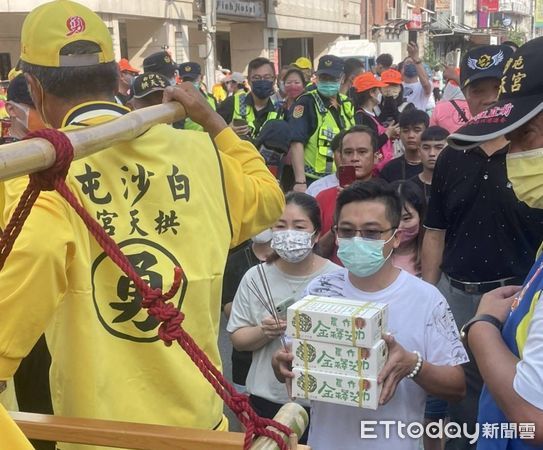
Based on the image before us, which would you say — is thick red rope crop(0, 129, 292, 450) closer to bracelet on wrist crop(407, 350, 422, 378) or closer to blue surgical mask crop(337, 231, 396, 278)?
bracelet on wrist crop(407, 350, 422, 378)

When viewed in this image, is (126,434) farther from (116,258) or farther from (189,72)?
(189,72)

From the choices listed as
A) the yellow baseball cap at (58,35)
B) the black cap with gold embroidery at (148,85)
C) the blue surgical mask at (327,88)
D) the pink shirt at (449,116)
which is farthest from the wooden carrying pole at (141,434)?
the blue surgical mask at (327,88)

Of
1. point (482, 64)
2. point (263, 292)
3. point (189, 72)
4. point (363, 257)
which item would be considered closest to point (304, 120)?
point (482, 64)

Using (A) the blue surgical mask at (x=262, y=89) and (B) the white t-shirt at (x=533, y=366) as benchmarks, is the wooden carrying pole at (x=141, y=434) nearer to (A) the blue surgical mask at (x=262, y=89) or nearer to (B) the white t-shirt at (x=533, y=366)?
(B) the white t-shirt at (x=533, y=366)

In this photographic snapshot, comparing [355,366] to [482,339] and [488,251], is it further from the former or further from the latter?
[488,251]

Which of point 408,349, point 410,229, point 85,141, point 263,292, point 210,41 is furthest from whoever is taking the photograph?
point 210,41

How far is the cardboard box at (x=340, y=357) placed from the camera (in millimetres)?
2125

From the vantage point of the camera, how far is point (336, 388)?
2193mm

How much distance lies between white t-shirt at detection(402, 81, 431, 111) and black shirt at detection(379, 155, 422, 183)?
564 cm

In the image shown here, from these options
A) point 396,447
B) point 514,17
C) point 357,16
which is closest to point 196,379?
point 396,447

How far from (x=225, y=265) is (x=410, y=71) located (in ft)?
30.8

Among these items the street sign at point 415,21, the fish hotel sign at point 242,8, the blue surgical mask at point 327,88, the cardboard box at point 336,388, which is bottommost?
the cardboard box at point 336,388

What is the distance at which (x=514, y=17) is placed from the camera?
227 feet

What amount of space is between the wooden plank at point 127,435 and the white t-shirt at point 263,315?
1779 millimetres
